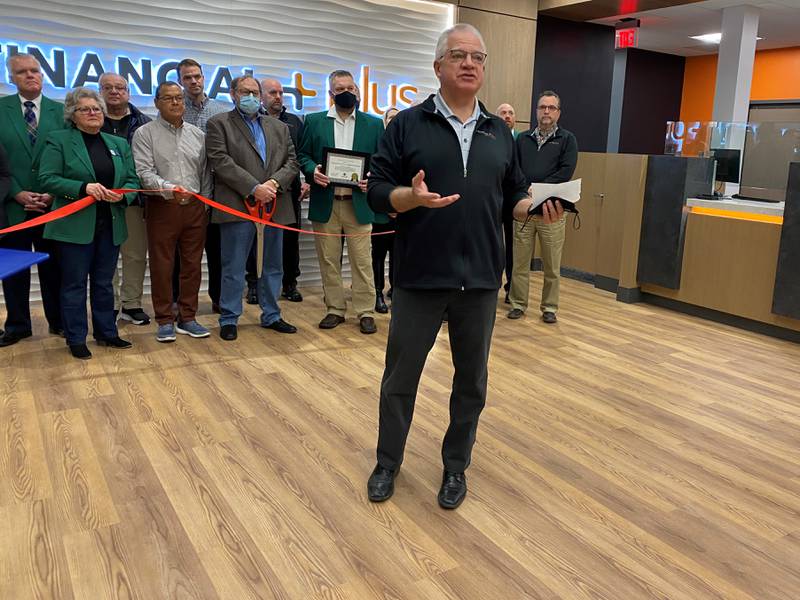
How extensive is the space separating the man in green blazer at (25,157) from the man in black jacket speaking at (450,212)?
2.71m

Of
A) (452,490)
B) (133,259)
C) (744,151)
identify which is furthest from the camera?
(744,151)

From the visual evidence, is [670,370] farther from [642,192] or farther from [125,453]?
[125,453]

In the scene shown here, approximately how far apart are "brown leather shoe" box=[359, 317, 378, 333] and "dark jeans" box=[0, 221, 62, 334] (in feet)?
6.35

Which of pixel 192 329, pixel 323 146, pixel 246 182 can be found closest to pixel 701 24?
pixel 323 146

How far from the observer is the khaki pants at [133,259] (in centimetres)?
473

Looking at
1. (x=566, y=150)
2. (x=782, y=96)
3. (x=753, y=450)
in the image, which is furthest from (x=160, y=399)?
(x=782, y=96)

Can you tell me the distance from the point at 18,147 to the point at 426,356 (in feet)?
10.1

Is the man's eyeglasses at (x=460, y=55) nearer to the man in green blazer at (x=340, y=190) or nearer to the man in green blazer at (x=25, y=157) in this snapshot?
the man in green blazer at (x=340, y=190)

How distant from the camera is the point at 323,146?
4711 mm

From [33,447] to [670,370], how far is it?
346 cm

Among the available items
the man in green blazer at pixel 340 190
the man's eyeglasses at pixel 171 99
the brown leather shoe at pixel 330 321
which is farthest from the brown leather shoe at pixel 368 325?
the man's eyeglasses at pixel 171 99

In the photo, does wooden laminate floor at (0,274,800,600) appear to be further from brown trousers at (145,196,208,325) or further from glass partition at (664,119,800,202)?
glass partition at (664,119,800,202)

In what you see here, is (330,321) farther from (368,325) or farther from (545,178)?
(545,178)

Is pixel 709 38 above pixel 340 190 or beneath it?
above
